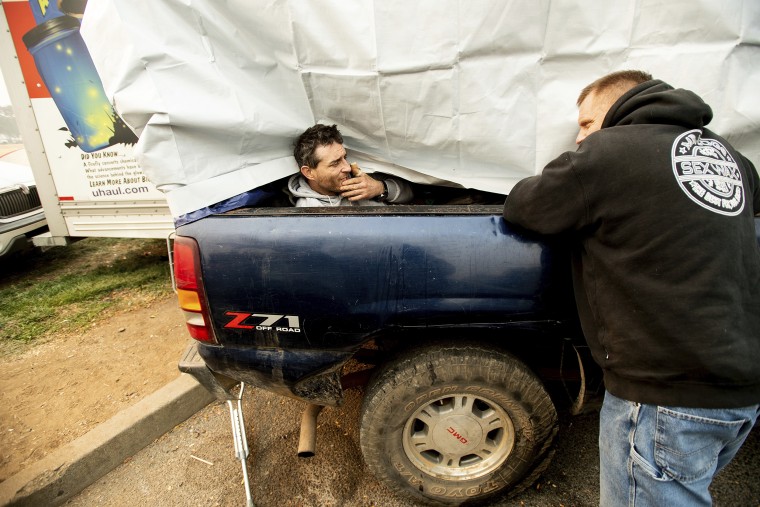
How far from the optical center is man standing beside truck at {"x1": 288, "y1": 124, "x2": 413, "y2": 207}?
2223 millimetres

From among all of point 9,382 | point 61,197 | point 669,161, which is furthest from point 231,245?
point 61,197

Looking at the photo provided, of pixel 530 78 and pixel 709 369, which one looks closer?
pixel 709 369

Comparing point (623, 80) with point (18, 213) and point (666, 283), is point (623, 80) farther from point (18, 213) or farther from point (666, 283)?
point (18, 213)

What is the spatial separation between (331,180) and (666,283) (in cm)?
167

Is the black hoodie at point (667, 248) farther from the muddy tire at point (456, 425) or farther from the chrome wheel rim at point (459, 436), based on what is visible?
the chrome wheel rim at point (459, 436)

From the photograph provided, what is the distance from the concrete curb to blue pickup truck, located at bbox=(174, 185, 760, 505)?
894 millimetres

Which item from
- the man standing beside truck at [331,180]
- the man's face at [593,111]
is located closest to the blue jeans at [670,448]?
the man's face at [593,111]

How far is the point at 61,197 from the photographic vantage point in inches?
176

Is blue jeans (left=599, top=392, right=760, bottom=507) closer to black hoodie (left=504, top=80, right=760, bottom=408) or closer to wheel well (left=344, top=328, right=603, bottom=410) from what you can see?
black hoodie (left=504, top=80, right=760, bottom=408)

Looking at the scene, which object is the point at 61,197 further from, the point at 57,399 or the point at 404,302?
the point at 404,302

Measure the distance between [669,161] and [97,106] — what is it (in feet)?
14.5

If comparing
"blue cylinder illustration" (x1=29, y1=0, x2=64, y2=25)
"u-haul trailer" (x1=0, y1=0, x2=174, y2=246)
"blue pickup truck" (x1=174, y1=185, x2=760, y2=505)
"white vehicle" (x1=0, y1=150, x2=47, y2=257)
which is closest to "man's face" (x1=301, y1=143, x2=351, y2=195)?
"blue pickup truck" (x1=174, y1=185, x2=760, y2=505)

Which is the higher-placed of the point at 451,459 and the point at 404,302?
the point at 404,302

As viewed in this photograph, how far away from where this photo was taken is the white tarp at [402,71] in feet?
5.55
